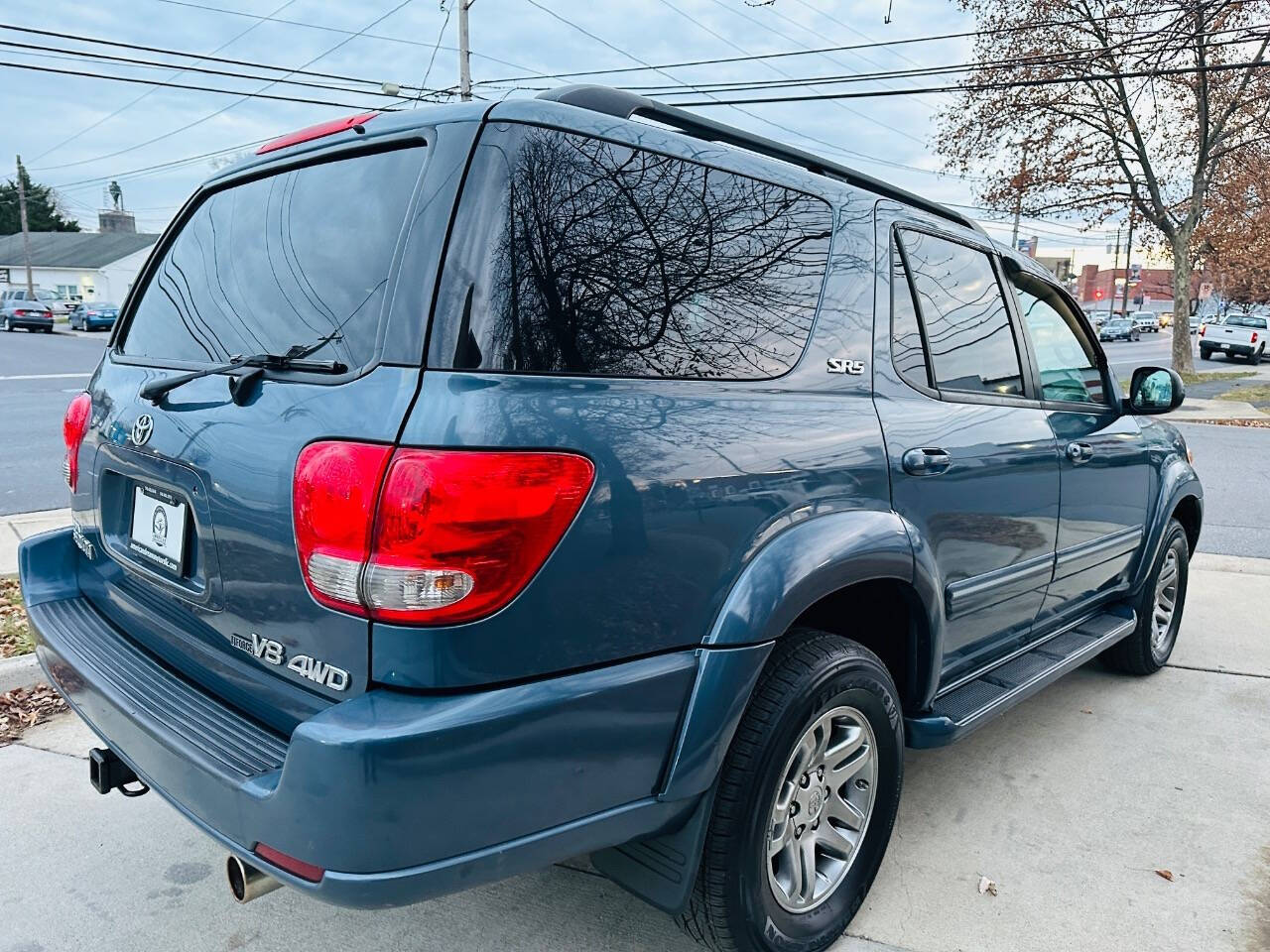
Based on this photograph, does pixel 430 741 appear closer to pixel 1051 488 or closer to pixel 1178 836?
pixel 1051 488

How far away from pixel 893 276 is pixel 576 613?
1509 millimetres

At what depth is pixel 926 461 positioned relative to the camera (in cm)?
247

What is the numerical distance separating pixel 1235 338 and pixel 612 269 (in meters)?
39.3

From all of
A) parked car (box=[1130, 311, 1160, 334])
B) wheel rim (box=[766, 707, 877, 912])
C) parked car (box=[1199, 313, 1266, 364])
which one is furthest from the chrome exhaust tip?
parked car (box=[1130, 311, 1160, 334])

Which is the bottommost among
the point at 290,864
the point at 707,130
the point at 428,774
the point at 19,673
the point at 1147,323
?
the point at 19,673

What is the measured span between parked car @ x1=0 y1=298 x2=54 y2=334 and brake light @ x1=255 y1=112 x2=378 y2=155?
41.6 meters

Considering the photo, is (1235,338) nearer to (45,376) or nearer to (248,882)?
(45,376)

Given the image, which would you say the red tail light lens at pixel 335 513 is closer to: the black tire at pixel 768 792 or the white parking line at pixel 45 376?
the black tire at pixel 768 792

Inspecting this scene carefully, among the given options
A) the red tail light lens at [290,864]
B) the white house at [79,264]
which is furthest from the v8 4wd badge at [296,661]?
the white house at [79,264]

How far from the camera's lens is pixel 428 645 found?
1.57 meters

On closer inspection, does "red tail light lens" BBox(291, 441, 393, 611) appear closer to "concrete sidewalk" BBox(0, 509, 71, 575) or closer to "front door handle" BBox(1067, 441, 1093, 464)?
"front door handle" BBox(1067, 441, 1093, 464)

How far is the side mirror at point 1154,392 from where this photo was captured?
12.1 feet

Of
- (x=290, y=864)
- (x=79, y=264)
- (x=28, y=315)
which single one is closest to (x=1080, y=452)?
(x=290, y=864)

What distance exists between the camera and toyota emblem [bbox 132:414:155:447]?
213 cm
